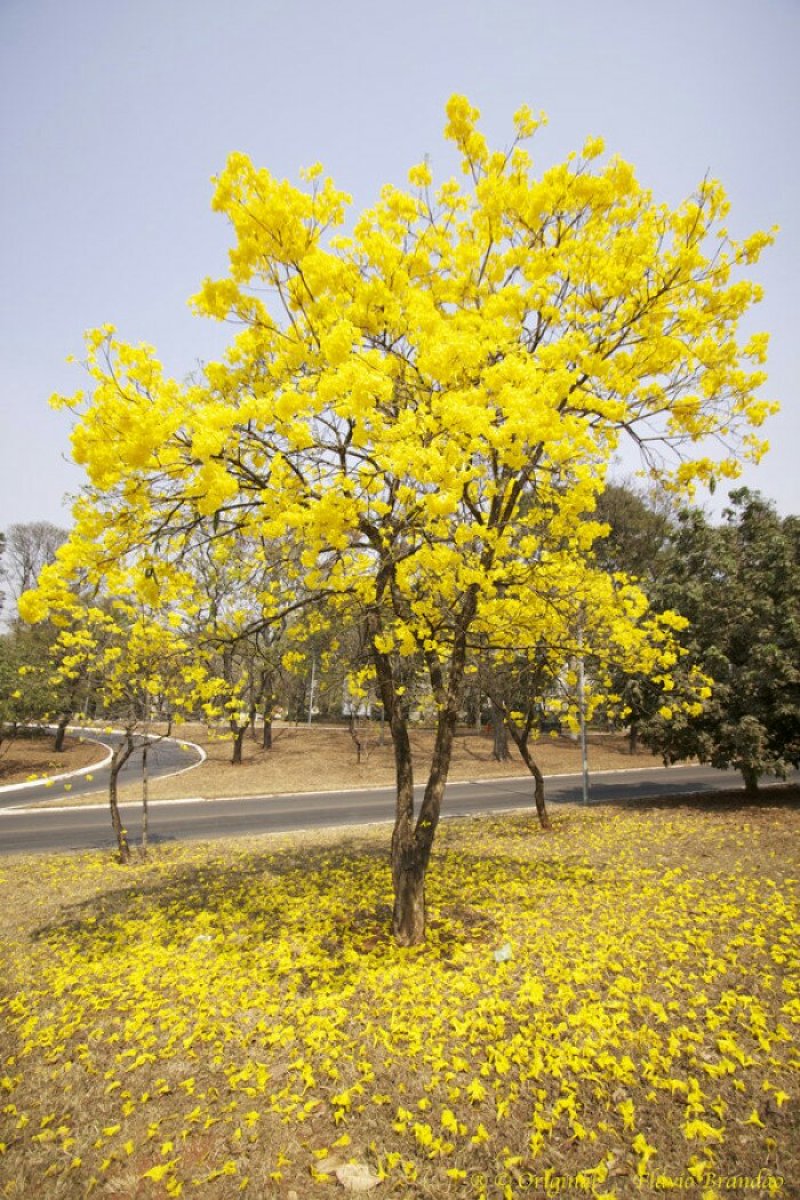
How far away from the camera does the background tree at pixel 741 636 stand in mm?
11219

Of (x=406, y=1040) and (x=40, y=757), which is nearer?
(x=406, y=1040)

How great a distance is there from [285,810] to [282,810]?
8 centimetres

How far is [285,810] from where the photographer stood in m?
14.3

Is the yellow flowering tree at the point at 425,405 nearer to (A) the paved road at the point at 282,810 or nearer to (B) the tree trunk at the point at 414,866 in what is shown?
(B) the tree trunk at the point at 414,866

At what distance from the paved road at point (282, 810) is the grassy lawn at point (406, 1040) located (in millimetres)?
4863

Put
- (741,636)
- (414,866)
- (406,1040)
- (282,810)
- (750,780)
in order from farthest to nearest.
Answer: (282,810), (750,780), (741,636), (414,866), (406,1040)

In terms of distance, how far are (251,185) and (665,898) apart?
765 centimetres

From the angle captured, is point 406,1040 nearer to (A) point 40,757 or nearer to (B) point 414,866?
(B) point 414,866

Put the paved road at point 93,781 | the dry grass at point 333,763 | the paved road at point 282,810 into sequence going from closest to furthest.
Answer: the paved road at point 282,810 → the paved road at point 93,781 → the dry grass at point 333,763

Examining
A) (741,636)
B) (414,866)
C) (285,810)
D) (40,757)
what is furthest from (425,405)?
(40,757)

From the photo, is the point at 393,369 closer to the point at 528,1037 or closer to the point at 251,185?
the point at 251,185


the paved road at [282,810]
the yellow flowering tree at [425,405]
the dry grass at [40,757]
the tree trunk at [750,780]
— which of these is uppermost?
the yellow flowering tree at [425,405]

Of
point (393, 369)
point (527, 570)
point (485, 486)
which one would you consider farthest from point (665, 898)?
point (393, 369)

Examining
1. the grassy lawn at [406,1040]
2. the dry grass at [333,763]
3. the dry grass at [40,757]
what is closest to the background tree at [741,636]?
the grassy lawn at [406,1040]
